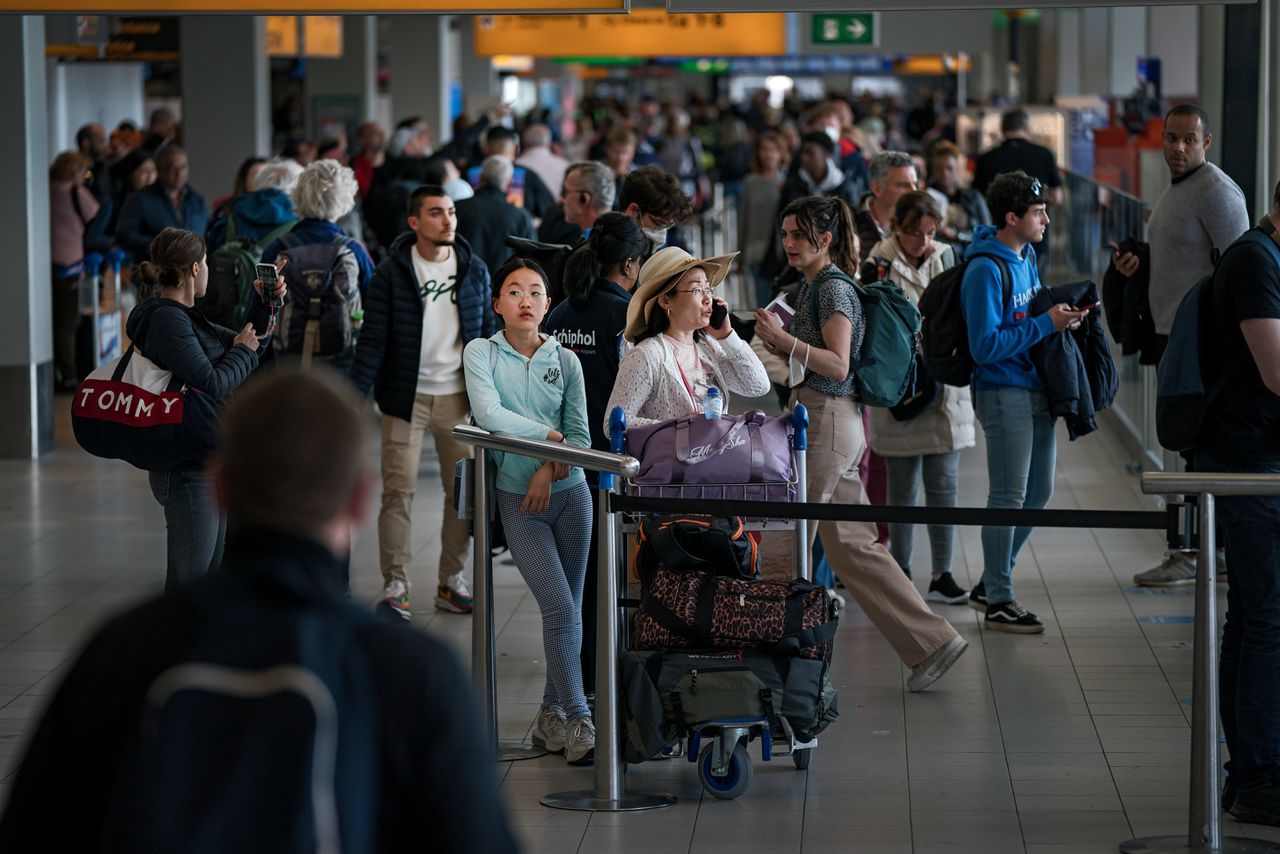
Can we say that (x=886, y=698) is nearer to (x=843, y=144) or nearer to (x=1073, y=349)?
(x=1073, y=349)

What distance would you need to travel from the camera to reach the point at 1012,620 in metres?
7.47

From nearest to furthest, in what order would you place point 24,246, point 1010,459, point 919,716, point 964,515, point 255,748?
point 255,748 → point 964,515 → point 919,716 → point 1010,459 → point 24,246

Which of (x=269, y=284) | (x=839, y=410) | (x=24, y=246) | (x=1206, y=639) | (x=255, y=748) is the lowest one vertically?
(x=1206, y=639)

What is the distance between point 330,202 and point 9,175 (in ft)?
14.7

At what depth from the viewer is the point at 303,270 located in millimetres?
7836

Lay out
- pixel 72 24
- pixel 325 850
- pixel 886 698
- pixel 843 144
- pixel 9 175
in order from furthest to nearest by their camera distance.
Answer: pixel 72 24
pixel 843 144
pixel 9 175
pixel 886 698
pixel 325 850

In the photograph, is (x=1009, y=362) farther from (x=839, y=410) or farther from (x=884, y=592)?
A: (x=884, y=592)

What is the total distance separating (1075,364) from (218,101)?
13676 mm

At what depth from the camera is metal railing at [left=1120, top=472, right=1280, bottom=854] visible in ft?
15.1

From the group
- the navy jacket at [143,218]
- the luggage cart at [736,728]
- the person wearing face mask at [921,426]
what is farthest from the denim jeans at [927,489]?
the navy jacket at [143,218]

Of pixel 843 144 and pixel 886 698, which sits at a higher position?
pixel 843 144

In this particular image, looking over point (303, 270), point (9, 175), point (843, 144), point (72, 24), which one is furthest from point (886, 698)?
point (72, 24)

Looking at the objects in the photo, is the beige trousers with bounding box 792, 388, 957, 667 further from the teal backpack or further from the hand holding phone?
the hand holding phone

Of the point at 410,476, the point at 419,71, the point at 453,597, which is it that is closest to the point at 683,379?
the point at 410,476
